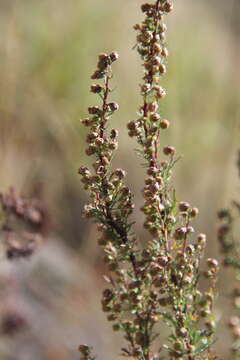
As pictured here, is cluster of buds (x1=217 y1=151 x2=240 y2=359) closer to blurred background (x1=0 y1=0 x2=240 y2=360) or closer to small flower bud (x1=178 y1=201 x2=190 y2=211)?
small flower bud (x1=178 y1=201 x2=190 y2=211)

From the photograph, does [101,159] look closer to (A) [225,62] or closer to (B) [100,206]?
(B) [100,206]

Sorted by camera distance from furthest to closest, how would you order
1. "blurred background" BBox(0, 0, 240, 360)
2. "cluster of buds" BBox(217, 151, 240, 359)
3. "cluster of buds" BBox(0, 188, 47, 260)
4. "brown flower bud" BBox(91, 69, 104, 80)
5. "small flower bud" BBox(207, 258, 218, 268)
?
"blurred background" BBox(0, 0, 240, 360), "cluster of buds" BBox(0, 188, 47, 260), "cluster of buds" BBox(217, 151, 240, 359), "small flower bud" BBox(207, 258, 218, 268), "brown flower bud" BBox(91, 69, 104, 80)

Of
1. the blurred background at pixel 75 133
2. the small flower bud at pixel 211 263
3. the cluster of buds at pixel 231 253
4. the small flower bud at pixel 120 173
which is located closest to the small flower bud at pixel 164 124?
the small flower bud at pixel 120 173

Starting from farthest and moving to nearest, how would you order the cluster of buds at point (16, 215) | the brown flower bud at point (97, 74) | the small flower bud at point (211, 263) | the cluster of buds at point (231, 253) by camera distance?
the cluster of buds at point (16, 215), the cluster of buds at point (231, 253), the small flower bud at point (211, 263), the brown flower bud at point (97, 74)

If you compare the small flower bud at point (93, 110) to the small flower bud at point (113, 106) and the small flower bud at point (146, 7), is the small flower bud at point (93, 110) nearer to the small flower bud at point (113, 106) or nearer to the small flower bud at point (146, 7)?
the small flower bud at point (113, 106)

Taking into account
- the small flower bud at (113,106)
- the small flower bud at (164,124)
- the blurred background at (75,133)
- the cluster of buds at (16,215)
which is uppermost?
the blurred background at (75,133)

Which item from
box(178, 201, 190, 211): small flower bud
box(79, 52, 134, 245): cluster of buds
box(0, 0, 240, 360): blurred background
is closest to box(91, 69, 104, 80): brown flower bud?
box(79, 52, 134, 245): cluster of buds
